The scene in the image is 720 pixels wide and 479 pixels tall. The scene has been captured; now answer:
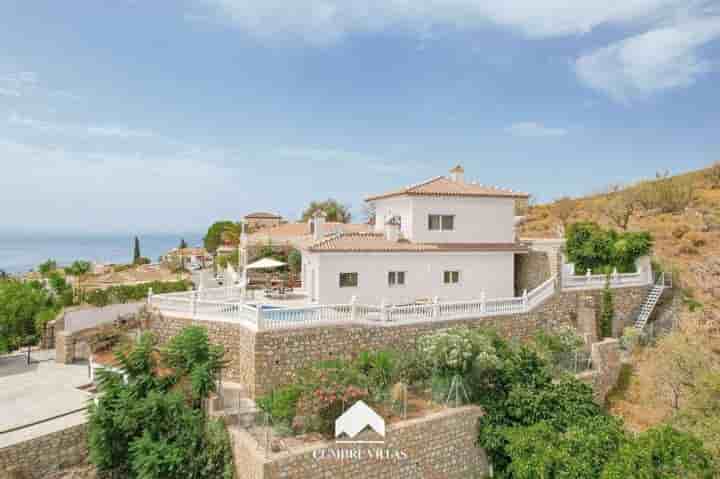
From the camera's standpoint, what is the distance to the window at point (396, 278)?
60.5ft

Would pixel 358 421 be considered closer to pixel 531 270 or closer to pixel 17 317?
pixel 531 270

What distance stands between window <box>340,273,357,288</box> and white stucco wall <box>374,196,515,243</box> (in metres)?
3.62

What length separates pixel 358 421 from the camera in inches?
467

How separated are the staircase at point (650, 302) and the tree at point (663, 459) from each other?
11.5 m

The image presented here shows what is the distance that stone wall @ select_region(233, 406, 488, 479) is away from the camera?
422 inches

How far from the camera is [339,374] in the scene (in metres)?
13.0

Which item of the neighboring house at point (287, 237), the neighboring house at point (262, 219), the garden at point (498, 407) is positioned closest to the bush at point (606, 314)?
the garden at point (498, 407)

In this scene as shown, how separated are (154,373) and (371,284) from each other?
343 inches

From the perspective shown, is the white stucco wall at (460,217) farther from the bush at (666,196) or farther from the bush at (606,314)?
the bush at (666,196)

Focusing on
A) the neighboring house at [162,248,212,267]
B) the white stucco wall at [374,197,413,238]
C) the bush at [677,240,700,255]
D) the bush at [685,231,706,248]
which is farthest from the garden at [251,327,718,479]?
the neighboring house at [162,248,212,267]

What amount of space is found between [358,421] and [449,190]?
12.0 meters

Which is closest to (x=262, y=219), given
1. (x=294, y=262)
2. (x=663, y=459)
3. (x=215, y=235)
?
(x=215, y=235)

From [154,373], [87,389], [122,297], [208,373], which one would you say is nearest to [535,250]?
[208,373]

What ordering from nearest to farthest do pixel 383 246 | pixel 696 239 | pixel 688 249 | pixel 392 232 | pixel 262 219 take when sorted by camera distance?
pixel 383 246 < pixel 392 232 < pixel 688 249 < pixel 696 239 < pixel 262 219
